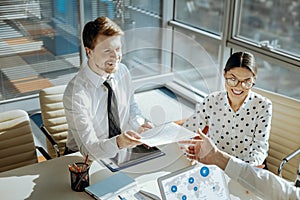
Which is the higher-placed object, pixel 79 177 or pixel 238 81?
pixel 238 81

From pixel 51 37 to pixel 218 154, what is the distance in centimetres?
260

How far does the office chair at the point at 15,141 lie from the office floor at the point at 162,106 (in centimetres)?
58

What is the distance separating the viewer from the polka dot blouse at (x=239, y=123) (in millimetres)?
2062

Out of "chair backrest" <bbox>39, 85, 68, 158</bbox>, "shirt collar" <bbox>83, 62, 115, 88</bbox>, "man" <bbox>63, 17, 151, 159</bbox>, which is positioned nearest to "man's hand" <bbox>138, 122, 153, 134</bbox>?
"man" <bbox>63, 17, 151, 159</bbox>

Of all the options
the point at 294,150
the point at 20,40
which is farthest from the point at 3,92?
the point at 294,150

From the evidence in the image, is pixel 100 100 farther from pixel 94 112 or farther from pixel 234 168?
pixel 234 168

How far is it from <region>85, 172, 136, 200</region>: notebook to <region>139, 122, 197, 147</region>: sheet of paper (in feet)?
0.59

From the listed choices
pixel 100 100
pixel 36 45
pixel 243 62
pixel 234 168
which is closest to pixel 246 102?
pixel 243 62

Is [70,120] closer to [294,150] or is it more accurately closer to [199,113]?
[199,113]

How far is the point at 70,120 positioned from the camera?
6.49ft

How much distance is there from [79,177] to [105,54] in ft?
1.79

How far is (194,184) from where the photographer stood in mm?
1388

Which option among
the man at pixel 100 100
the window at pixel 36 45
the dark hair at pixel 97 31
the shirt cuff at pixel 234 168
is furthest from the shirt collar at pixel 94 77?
the window at pixel 36 45

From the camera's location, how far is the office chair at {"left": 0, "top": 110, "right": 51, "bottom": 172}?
2088mm
